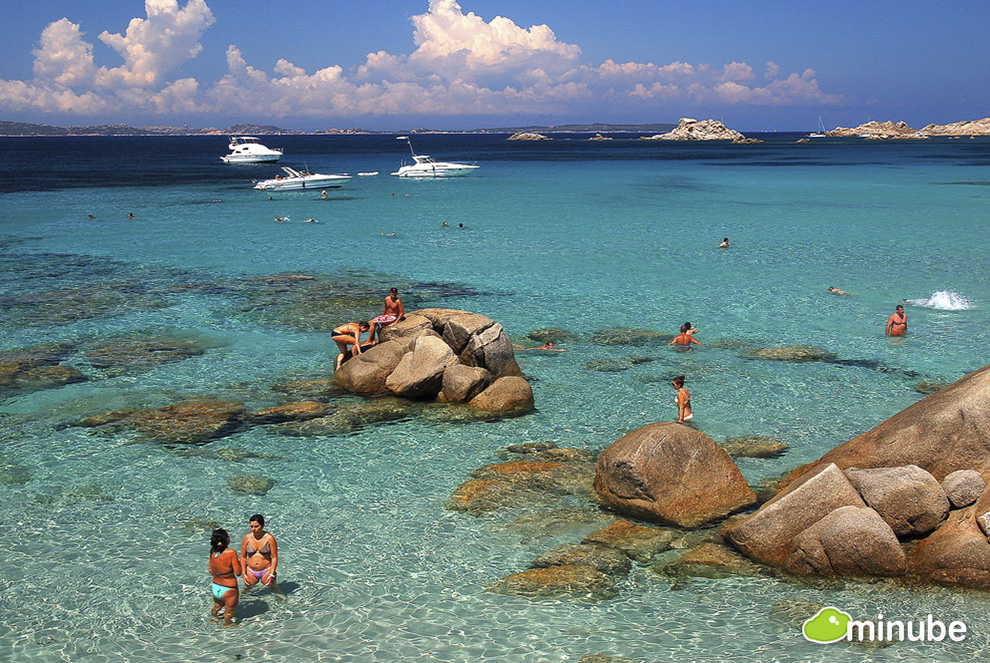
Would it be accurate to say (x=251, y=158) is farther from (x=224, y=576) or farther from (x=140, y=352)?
(x=224, y=576)

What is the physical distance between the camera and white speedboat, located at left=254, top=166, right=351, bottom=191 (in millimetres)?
74375

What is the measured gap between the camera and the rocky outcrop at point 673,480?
13875 millimetres

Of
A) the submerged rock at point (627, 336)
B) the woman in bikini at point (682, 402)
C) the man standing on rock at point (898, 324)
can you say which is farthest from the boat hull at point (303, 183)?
the woman in bikini at point (682, 402)

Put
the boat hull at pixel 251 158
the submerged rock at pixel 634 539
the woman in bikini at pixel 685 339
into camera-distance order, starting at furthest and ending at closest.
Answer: the boat hull at pixel 251 158 < the woman in bikini at pixel 685 339 < the submerged rock at pixel 634 539

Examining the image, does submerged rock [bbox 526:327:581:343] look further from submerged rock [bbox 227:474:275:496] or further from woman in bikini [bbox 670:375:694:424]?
submerged rock [bbox 227:474:275:496]

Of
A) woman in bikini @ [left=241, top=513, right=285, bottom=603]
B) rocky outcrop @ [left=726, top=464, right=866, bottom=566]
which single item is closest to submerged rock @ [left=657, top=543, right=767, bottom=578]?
rocky outcrop @ [left=726, top=464, right=866, bottom=566]

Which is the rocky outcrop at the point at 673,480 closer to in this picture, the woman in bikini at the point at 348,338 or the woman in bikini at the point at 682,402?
the woman in bikini at the point at 682,402

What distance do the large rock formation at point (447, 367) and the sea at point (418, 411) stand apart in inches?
31.8

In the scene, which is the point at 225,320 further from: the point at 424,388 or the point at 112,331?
the point at 424,388

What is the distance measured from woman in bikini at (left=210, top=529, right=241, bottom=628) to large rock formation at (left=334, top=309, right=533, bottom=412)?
8.82 m

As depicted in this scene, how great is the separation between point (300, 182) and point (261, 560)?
67.5m

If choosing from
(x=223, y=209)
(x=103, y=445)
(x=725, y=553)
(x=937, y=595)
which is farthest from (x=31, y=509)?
(x=223, y=209)

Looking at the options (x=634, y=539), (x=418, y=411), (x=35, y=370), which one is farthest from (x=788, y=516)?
(x=35, y=370)

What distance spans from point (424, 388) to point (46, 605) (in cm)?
975
